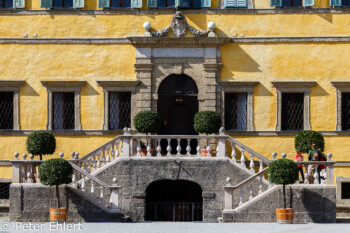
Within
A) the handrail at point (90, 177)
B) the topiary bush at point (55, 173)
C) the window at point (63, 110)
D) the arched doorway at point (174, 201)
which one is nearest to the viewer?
the topiary bush at point (55, 173)

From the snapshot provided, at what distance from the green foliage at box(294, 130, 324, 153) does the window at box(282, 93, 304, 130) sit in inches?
79.1

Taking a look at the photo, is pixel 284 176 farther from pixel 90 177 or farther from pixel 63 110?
pixel 63 110

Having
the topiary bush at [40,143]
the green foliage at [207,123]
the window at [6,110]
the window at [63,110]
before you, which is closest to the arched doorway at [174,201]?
the green foliage at [207,123]

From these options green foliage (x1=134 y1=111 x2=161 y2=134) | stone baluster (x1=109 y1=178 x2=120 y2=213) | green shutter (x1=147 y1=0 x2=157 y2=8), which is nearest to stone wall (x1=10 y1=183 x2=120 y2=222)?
stone baluster (x1=109 y1=178 x2=120 y2=213)

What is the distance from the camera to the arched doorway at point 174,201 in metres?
30.2

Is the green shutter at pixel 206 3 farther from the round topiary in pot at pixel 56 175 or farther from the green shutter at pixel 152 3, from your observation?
the round topiary in pot at pixel 56 175

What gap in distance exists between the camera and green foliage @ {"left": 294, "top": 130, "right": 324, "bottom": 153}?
3010 centimetres

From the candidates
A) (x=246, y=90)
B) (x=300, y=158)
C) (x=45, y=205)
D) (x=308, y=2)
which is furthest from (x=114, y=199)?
(x=308, y=2)

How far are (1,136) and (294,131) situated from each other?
1135cm

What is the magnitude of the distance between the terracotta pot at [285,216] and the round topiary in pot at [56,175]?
689 cm

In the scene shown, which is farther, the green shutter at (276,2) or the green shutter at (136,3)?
the green shutter at (136,3)

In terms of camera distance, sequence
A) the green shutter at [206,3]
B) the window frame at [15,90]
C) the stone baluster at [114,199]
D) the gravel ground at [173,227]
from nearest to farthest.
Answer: the gravel ground at [173,227] → the stone baluster at [114,199] → the green shutter at [206,3] → the window frame at [15,90]

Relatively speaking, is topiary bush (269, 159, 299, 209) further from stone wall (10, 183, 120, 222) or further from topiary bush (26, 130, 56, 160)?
topiary bush (26, 130, 56, 160)

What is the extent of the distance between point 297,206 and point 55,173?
7946 mm
